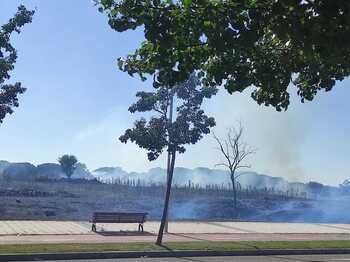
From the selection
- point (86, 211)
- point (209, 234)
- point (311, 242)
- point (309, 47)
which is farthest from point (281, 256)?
point (86, 211)

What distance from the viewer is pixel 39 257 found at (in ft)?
49.8

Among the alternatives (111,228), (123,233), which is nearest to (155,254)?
(123,233)

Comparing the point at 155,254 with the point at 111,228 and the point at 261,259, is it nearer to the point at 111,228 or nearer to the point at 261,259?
the point at 261,259

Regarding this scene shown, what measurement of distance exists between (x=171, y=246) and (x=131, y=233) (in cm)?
489

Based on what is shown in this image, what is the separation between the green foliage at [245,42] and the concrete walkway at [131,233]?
9.54m

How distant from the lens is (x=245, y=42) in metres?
8.98

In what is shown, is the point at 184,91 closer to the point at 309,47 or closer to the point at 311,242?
the point at 311,242

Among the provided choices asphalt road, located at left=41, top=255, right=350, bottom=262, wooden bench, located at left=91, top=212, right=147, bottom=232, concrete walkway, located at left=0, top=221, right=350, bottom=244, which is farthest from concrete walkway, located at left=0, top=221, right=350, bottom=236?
asphalt road, located at left=41, top=255, right=350, bottom=262

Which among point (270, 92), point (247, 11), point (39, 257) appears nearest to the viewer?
point (247, 11)

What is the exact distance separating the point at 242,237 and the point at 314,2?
15.2 meters

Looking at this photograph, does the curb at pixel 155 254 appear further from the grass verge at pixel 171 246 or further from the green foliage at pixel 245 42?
the green foliage at pixel 245 42

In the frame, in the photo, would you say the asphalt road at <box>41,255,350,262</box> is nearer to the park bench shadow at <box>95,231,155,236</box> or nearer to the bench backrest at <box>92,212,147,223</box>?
the park bench shadow at <box>95,231,155,236</box>

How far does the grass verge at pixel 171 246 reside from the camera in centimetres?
1595

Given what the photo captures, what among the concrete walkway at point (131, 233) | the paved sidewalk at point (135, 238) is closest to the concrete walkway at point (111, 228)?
the concrete walkway at point (131, 233)
